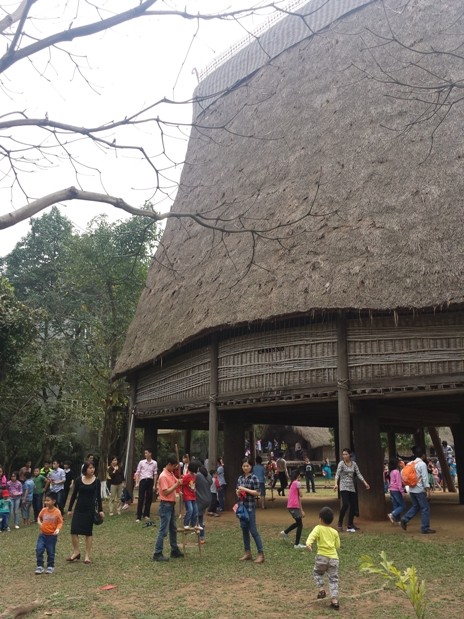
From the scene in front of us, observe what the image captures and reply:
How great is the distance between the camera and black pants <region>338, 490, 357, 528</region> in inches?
399

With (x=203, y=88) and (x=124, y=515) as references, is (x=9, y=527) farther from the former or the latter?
(x=203, y=88)

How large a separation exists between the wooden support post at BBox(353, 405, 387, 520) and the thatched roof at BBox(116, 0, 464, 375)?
259 centimetres

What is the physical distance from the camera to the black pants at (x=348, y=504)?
10.1 meters

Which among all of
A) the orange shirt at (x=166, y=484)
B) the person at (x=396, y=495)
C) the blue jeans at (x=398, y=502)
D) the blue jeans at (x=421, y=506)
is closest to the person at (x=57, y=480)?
the orange shirt at (x=166, y=484)

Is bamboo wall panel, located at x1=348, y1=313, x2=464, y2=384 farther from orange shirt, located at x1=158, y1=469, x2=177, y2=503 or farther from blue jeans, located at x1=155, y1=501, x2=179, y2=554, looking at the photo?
blue jeans, located at x1=155, y1=501, x2=179, y2=554

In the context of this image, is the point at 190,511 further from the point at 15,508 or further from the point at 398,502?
the point at 15,508

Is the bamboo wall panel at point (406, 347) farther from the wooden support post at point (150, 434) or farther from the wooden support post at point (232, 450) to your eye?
the wooden support post at point (150, 434)

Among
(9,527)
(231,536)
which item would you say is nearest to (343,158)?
(231,536)

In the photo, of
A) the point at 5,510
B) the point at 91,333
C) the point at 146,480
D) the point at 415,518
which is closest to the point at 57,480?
the point at 5,510

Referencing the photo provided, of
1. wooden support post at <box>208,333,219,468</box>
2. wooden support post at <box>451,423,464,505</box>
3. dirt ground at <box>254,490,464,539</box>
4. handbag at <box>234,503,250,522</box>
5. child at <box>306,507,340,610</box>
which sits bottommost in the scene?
dirt ground at <box>254,490,464,539</box>

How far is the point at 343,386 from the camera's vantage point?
1114 cm

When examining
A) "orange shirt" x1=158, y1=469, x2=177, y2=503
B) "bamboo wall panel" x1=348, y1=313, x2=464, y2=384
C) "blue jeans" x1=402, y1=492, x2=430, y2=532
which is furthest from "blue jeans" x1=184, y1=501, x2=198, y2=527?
"bamboo wall panel" x1=348, y1=313, x2=464, y2=384

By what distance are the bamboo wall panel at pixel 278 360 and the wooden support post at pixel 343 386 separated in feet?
0.72

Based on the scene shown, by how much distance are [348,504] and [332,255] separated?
4.91m
